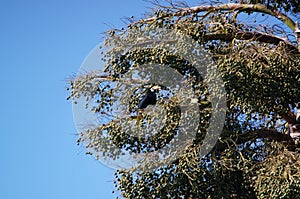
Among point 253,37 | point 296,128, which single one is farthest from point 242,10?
point 296,128

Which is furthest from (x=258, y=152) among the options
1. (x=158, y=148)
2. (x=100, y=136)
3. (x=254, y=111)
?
(x=100, y=136)

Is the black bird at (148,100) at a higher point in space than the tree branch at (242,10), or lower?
lower

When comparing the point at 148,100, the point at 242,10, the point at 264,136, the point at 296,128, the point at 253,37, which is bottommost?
the point at 264,136

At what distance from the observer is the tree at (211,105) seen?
838 centimetres

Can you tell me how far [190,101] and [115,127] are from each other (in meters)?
0.86

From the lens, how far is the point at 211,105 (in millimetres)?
8445

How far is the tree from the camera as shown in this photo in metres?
8.38

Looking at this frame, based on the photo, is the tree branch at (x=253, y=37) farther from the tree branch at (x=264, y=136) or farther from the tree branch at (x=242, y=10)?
the tree branch at (x=264, y=136)

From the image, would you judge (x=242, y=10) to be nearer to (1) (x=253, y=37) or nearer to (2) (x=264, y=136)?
(1) (x=253, y=37)

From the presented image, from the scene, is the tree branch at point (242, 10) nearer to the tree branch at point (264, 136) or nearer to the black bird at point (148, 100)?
the black bird at point (148, 100)

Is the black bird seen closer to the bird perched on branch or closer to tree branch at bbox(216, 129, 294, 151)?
tree branch at bbox(216, 129, 294, 151)

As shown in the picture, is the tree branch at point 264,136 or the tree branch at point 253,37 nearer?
the tree branch at point 264,136

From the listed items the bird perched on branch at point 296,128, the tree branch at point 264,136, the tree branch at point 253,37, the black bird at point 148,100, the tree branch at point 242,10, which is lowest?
the tree branch at point 264,136

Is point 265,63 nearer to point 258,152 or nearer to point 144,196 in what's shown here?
point 258,152
